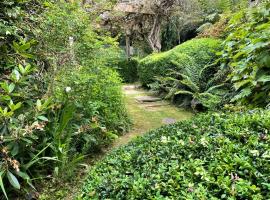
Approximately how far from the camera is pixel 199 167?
136cm

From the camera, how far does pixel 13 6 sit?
3260mm

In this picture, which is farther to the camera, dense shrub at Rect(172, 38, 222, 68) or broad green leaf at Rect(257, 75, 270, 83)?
dense shrub at Rect(172, 38, 222, 68)

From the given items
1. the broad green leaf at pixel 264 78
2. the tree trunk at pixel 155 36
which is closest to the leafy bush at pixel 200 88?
the broad green leaf at pixel 264 78

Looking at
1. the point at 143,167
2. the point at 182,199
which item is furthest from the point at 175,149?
the point at 182,199

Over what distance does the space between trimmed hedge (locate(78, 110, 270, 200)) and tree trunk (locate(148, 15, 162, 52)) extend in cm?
1108

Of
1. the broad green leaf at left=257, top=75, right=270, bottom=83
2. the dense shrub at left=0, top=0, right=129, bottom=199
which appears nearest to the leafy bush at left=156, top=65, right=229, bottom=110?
the dense shrub at left=0, top=0, right=129, bottom=199

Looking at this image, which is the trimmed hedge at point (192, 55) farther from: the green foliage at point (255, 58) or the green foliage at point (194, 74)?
the green foliage at point (255, 58)

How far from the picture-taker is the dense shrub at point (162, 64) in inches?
250

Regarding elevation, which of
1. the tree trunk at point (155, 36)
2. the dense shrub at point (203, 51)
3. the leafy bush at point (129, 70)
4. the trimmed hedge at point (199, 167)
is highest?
the tree trunk at point (155, 36)

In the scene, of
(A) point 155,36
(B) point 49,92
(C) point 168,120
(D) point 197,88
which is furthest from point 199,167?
(A) point 155,36

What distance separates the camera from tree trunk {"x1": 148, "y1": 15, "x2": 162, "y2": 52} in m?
12.6

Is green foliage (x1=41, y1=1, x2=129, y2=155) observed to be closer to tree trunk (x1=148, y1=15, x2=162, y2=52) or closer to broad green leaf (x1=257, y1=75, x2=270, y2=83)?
broad green leaf (x1=257, y1=75, x2=270, y2=83)

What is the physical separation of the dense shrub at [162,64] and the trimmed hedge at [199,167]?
15.1 feet

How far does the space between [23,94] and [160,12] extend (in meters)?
10.3
